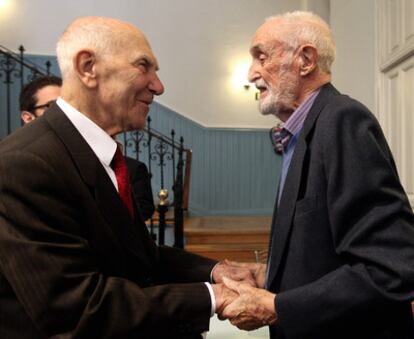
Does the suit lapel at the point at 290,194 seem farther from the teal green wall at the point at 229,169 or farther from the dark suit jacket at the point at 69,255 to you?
the teal green wall at the point at 229,169

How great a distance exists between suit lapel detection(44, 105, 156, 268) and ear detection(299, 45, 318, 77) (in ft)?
2.22

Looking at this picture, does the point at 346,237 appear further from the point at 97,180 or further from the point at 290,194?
the point at 97,180

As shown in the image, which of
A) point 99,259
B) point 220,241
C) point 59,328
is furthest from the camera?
point 220,241

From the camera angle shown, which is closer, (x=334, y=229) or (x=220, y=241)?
(x=334, y=229)

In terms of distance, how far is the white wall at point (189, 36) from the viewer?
21.3 ft

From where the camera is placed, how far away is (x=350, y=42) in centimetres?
417

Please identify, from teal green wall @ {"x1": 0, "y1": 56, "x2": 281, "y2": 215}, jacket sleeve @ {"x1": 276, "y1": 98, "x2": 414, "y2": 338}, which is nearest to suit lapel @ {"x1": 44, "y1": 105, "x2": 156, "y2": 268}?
jacket sleeve @ {"x1": 276, "y1": 98, "x2": 414, "y2": 338}

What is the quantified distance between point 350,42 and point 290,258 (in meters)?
3.73

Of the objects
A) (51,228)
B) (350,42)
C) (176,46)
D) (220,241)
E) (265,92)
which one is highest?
(176,46)

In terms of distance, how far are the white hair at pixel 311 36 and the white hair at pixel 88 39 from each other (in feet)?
1.70

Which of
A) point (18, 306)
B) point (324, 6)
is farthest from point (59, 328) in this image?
point (324, 6)

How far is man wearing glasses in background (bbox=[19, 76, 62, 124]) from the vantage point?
204 cm

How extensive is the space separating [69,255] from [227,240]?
13.2 feet

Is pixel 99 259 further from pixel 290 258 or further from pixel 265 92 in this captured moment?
pixel 265 92
